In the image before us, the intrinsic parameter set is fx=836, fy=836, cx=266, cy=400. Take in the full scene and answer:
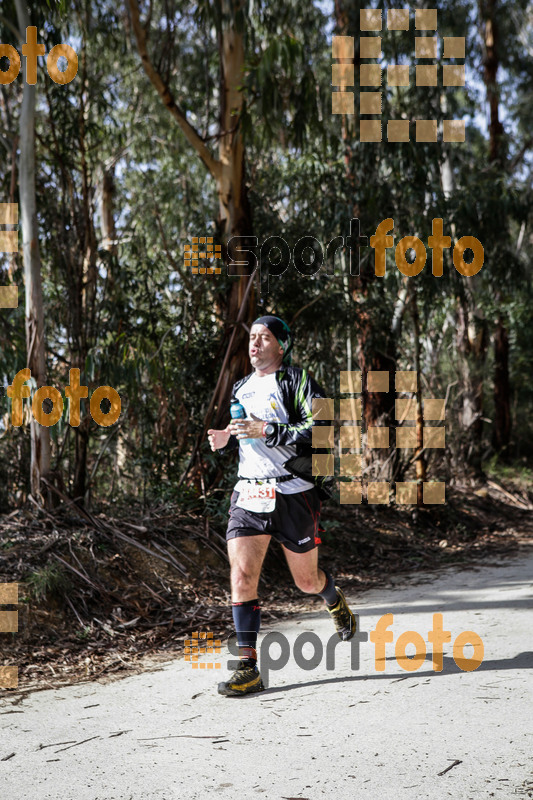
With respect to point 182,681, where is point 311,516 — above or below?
above

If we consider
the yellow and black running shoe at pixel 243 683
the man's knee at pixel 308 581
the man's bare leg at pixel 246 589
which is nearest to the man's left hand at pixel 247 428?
the man's bare leg at pixel 246 589

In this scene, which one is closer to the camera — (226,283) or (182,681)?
(182,681)

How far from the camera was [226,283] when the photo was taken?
8766 millimetres

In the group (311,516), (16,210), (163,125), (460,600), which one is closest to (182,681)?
(311,516)

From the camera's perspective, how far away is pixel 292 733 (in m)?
3.78

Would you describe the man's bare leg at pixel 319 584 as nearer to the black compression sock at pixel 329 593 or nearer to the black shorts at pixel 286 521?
the black compression sock at pixel 329 593

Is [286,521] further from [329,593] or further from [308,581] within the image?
[329,593]

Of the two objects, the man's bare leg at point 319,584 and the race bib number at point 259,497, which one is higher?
the race bib number at point 259,497

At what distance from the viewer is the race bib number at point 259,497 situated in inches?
185

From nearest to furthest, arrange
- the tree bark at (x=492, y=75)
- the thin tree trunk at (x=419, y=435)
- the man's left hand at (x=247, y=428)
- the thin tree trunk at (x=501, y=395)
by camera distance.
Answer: the man's left hand at (x=247, y=428) → the thin tree trunk at (x=419, y=435) → the tree bark at (x=492, y=75) → the thin tree trunk at (x=501, y=395)

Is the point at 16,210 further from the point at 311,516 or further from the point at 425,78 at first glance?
the point at 425,78

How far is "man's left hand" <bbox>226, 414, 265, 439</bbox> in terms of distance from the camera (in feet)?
14.9

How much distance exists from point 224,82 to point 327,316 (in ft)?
9.41

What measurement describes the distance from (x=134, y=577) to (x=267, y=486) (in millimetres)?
2336
